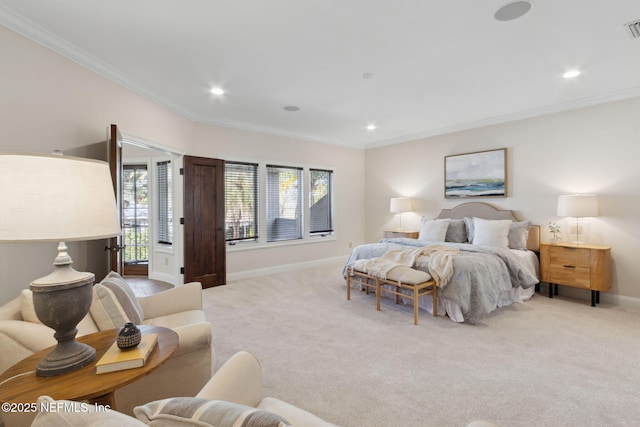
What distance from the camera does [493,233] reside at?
4363 mm

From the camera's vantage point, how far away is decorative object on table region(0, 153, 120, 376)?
1.05 m

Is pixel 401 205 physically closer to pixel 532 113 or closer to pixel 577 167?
pixel 532 113

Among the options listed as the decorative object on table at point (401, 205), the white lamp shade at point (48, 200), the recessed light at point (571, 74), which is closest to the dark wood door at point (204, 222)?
the decorative object on table at point (401, 205)

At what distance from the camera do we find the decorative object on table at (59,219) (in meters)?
1.05

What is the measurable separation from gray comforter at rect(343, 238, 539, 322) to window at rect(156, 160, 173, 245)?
13.9ft

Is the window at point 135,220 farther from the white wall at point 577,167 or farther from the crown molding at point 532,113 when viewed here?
the white wall at point 577,167

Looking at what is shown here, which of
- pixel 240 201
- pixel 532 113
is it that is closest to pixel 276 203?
pixel 240 201

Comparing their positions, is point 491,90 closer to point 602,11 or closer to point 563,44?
point 563,44

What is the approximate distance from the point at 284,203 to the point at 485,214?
11.5ft

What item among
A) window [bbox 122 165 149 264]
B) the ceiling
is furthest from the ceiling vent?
window [bbox 122 165 149 264]

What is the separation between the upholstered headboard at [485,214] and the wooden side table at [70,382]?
191 inches

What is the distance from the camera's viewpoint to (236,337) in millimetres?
2971

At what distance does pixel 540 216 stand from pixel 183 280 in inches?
211

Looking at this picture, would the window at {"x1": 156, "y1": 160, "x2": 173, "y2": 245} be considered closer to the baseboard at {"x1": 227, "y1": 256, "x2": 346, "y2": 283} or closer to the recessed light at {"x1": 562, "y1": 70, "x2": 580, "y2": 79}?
the baseboard at {"x1": 227, "y1": 256, "x2": 346, "y2": 283}
